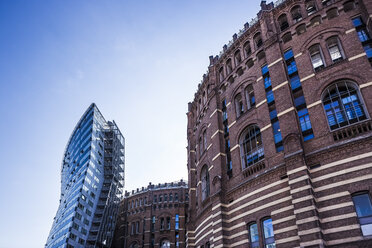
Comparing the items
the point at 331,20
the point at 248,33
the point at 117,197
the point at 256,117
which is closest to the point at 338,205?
the point at 256,117

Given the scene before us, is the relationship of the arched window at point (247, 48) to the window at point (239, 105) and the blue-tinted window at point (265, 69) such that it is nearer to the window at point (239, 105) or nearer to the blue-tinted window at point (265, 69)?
the blue-tinted window at point (265, 69)

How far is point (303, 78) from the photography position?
20.7m

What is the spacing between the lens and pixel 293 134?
1848 centimetres

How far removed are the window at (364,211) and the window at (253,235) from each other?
6.33m

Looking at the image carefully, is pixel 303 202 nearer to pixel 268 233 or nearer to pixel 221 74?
pixel 268 233

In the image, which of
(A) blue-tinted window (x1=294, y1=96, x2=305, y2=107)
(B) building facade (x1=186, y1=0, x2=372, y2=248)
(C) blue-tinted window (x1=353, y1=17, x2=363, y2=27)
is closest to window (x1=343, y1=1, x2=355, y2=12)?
(B) building facade (x1=186, y1=0, x2=372, y2=248)

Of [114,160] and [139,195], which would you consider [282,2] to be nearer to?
[139,195]

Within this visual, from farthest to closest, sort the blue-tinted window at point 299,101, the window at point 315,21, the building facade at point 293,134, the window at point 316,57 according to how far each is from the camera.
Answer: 1. the window at point 315,21
2. the window at point 316,57
3. the blue-tinted window at point 299,101
4. the building facade at point 293,134

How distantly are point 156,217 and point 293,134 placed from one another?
41.8 meters

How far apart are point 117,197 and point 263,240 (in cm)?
5645

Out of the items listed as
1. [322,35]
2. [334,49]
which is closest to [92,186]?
[322,35]

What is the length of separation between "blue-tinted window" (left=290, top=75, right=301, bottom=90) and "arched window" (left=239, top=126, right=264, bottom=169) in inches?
160

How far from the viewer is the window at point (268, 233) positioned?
1800cm

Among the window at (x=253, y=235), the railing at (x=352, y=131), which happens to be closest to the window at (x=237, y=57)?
the railing at (x=352, y=131)
